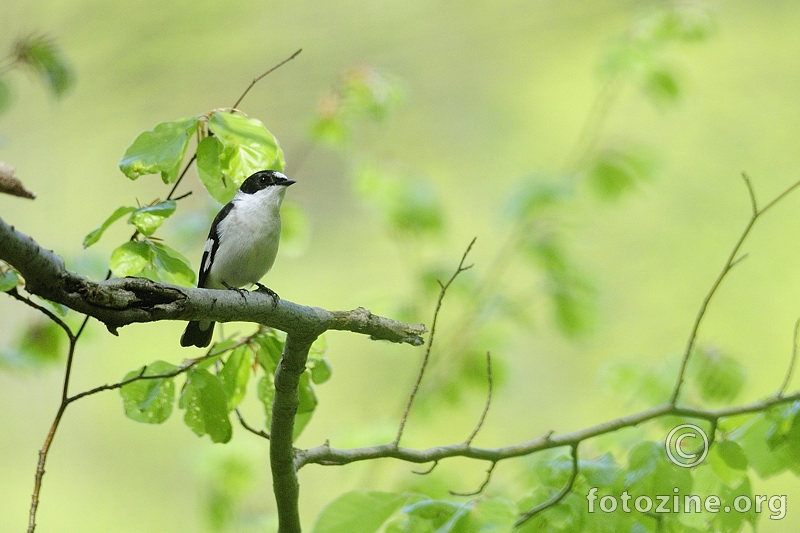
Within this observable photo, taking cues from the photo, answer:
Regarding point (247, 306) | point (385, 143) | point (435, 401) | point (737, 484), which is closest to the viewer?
point (247, 306)

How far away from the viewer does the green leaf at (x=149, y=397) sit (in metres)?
1.81

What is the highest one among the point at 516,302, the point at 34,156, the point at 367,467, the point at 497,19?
the point at 497,19

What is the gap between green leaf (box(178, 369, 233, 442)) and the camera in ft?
5.82

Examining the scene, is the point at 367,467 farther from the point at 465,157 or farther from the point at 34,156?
the point at 465,157

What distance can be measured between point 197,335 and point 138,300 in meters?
1.39

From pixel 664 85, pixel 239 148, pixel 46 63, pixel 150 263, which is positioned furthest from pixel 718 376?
pixel 46 63

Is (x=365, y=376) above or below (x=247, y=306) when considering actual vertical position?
above

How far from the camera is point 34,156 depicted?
5.94 m

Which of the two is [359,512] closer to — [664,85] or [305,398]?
[305,398]

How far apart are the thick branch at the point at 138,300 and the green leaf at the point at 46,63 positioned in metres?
1.11

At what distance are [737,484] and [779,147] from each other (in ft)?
21.2

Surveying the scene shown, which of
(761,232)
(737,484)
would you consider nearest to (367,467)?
(737,484)

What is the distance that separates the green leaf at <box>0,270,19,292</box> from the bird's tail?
45.3 inches

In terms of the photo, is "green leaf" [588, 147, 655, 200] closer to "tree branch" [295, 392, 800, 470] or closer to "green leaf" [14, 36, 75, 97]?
"tree branch" [295, 392, 800, 470]
